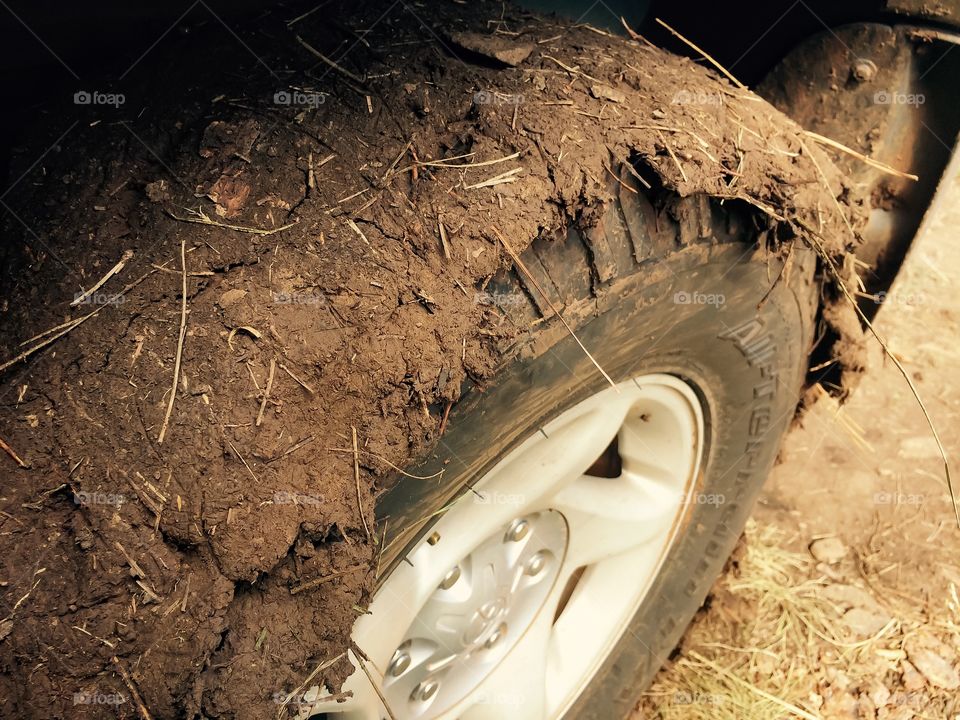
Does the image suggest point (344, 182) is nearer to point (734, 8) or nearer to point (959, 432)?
point (734, 8)

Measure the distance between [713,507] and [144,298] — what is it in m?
1.55

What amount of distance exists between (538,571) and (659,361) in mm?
610

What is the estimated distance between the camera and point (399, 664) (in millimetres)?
1756

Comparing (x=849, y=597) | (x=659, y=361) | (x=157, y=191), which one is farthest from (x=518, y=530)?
(x=849, y=597)

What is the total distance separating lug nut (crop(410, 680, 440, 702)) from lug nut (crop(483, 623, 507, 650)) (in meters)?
0.15

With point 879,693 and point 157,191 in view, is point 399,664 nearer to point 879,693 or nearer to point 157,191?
point 157,191

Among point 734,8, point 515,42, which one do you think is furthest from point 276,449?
point 734,8

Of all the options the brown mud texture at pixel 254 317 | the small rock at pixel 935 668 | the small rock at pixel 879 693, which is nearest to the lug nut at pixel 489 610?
the brown mud texture at pixel 254 317

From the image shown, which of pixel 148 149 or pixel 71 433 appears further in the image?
pixel 148 149

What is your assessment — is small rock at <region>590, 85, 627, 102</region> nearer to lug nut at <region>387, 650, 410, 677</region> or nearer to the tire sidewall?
the tire sidewall

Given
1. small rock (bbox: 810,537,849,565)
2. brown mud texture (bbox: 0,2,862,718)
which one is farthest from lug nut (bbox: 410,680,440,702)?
small rock (bbox: 810,537,849,565)

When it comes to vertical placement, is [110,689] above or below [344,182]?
below

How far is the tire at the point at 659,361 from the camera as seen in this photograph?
1375 mm

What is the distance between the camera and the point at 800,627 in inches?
107
